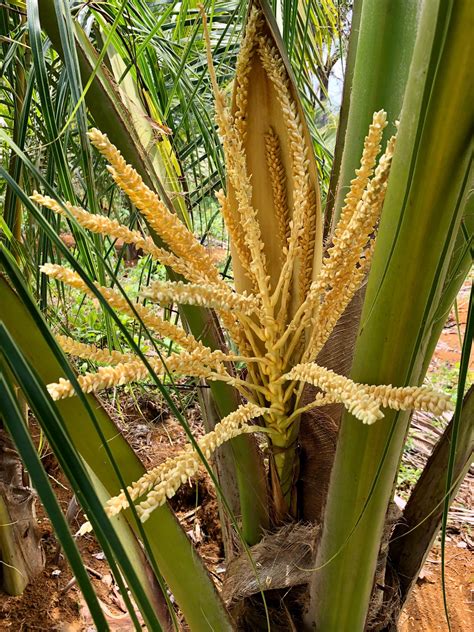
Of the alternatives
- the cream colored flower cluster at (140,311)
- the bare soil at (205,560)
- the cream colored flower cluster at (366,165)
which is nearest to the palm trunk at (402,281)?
the cream colored flower cluster at (366,165)

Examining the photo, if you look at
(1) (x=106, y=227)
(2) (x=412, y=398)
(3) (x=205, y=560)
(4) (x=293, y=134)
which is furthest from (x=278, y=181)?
(3) (x=205, y=560)

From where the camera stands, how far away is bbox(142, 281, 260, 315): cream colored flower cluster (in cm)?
42

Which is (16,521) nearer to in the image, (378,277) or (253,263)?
(253,263)

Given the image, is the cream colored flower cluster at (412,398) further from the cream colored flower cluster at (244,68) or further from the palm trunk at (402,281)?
the cream colored flower cluster at (244,68)

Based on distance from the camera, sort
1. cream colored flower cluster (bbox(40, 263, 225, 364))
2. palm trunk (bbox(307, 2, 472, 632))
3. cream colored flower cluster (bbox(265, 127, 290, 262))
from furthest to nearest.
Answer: cream colored flower cluster (bbox(265, 127, 290, 262)) → cream colored flower cluster (bbox(40, 263, 225, 364)) → palm trunk (bbox(307, 2, 472, 632))

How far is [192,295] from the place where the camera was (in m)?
0.45

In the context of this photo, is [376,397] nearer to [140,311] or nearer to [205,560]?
[140,311]

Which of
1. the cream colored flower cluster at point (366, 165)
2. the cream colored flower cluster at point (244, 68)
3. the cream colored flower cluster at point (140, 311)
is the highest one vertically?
the cream colored flower cluster at point (244, 68)

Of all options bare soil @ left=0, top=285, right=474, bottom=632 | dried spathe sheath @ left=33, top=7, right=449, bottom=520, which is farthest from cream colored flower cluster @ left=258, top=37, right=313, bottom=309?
bare soil @ left=0, top=285, right=474, bottom=632

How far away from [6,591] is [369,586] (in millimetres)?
1104

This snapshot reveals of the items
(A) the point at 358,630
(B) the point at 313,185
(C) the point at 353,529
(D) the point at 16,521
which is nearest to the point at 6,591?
(D) the point at 16,521

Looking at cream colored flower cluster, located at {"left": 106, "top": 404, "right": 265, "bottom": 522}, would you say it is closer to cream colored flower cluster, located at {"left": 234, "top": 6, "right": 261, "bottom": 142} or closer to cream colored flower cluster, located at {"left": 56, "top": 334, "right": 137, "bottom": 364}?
cream colored flower cluster, located at {"left": 56, "top": 334, "right": 137, "bottom": 364}

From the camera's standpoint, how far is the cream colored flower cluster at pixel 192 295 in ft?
1.37

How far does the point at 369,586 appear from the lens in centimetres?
63
